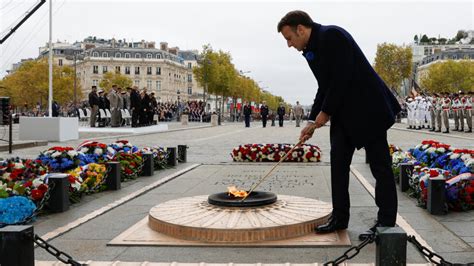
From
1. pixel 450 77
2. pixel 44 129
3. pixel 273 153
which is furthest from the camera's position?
pixel 450 77

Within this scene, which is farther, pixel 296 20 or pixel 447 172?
pixel 447 172

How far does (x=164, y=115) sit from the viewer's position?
62.3 m

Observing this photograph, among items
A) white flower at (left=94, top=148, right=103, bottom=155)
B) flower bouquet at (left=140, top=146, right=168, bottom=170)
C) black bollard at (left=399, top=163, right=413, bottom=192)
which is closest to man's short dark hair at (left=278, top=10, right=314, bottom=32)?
black bollard at (left=399, top=163, right=413, bottom=192)

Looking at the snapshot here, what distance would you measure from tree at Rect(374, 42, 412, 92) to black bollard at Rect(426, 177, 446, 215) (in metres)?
73.8

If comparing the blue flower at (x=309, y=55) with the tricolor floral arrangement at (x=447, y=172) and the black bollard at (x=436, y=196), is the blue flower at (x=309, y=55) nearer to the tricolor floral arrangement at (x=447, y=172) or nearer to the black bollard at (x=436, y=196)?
the black bollard at (x=436, y=196)

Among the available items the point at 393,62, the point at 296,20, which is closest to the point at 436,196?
the point at 296,20

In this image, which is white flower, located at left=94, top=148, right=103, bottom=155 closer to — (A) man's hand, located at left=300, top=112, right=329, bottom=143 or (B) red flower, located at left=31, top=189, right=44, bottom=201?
(B) red flower, located at left=31, top=189, right=44, bottom=201

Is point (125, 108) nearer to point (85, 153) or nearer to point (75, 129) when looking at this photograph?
point (75, 129)

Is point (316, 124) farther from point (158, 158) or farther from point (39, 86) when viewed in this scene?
point (39, 86)

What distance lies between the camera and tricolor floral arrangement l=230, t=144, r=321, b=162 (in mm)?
12625

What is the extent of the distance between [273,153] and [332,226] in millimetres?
7779

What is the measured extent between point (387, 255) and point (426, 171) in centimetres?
411

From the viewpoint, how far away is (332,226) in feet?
16.2

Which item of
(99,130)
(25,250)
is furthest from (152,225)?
(99,130)
